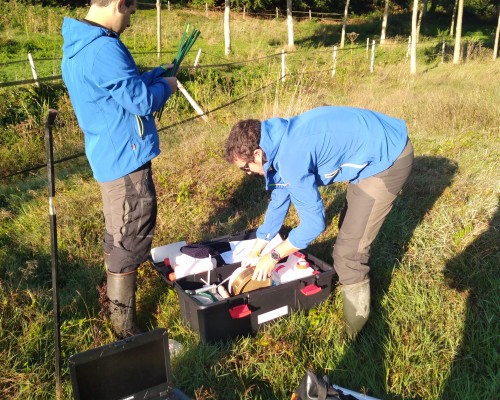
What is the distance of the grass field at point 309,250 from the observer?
2.80 metres

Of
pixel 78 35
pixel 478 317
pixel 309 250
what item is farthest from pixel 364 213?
pixel 78 35

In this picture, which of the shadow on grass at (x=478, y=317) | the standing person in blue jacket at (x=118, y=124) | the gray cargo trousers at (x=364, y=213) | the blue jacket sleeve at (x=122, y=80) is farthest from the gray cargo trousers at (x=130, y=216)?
the shadow on grass at (x=478, y=317)

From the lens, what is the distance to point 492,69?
49.2ft

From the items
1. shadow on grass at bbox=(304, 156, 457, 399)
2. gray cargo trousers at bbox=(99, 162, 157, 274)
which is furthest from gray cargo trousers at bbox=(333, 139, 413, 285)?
gray cargo trousers at bbox=(99, 162, 157, 274)

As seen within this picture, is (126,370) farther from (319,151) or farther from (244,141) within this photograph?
(319,151)

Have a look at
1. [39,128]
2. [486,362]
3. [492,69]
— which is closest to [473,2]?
[492,69]

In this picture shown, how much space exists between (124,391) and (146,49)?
17.7 metres

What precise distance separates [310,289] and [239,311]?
54 cm

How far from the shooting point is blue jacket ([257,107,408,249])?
8.80 ft

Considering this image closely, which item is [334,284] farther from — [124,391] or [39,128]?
[39,128]

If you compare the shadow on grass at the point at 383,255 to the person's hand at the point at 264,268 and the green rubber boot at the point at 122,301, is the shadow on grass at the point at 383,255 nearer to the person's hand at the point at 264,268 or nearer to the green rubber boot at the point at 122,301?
the person's hand at the point at 264,268

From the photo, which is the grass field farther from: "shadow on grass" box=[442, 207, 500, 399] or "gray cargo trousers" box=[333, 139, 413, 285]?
"gray cargo trousers" box=[333, 139, 413, 285]

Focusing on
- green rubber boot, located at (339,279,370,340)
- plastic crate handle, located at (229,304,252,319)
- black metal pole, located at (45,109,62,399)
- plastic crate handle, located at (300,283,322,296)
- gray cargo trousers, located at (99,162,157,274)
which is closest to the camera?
black metal pole, located at (45,109,62,399)

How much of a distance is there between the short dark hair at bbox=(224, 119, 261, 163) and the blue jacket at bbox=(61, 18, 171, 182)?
49cm
